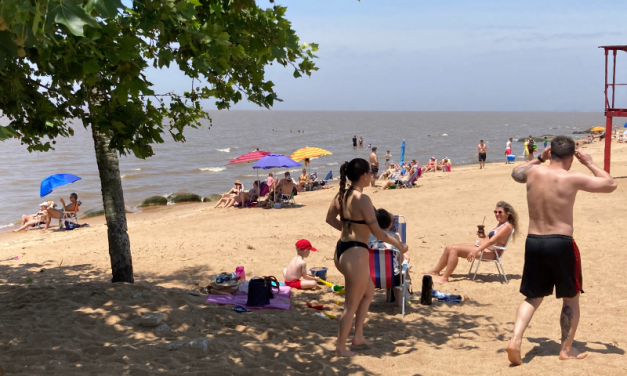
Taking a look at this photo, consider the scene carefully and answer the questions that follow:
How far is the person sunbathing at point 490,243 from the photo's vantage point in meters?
6.79

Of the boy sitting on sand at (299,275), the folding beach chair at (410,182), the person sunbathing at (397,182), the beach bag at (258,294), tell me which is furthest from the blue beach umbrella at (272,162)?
the beach bag at (258,294)

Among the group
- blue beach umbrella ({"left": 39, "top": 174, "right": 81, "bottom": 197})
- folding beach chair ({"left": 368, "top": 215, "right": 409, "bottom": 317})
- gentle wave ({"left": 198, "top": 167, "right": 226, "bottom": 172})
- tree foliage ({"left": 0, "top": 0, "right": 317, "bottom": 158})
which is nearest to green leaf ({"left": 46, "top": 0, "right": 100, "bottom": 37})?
tree foliage ({"left": 0, "top": 0, "right": 317, "bottom": 158})

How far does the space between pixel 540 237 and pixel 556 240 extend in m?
0.11

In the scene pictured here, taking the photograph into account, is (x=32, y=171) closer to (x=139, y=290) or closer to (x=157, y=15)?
(x=139, y=290)

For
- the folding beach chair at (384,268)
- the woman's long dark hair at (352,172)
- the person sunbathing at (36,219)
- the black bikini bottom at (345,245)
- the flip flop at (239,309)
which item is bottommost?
the person sunbathing at (36,219)

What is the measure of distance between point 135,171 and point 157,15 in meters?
29.4

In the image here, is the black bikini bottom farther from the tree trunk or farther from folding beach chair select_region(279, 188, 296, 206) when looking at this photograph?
folding beach chair select_region(279, 188, 296, 206)

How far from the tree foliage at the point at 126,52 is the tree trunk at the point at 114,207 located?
1.87 feet

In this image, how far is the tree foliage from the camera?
7.34ft

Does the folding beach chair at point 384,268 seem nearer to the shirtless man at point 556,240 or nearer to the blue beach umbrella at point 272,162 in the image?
the shirtless man at point 556,240

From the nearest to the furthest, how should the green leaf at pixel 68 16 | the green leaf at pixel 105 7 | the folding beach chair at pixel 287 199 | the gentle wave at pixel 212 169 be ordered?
1. the green leaf at pixel 68 16
2. the green leaf at pixel 105 7
3. the folding beach chair at pixel 287 199
4. the gentle wave at pixel 212 169

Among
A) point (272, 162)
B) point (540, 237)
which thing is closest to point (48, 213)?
point (272, 162)

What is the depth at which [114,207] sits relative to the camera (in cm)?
608

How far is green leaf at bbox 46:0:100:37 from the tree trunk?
420 centimetres
